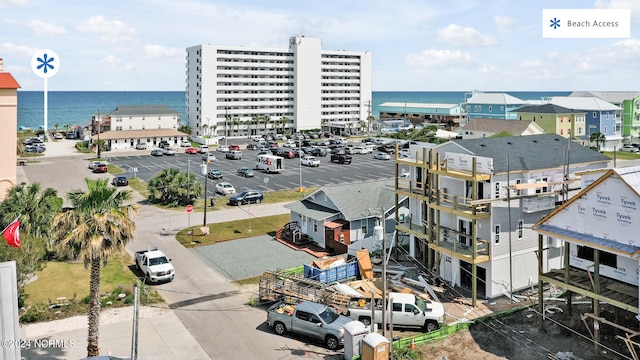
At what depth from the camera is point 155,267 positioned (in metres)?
30.4

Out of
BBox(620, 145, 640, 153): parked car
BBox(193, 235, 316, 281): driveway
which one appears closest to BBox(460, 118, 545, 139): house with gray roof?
BBox(620, 145, 640, 153): parked car

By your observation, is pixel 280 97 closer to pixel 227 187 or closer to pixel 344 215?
pixel 227 187

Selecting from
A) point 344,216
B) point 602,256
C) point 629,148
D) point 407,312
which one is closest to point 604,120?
point 629,148

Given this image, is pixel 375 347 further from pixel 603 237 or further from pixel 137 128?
pixel 137 128

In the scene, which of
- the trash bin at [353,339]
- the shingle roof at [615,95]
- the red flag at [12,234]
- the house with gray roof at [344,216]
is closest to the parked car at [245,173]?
the house with gray roof at [344,216]

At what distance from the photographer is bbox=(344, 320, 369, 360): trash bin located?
2061 centimetres

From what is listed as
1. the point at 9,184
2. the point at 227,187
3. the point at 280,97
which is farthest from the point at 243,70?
the point at 9,184

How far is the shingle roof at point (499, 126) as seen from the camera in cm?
8575

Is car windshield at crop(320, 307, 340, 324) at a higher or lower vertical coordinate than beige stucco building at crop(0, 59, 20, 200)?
lower

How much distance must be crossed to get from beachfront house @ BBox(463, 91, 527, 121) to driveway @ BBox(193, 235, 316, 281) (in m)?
89.8

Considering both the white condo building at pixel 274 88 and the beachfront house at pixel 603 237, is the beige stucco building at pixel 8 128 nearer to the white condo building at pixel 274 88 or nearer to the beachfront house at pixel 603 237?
the beachfront house at pixel 603 237

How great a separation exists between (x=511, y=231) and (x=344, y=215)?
12.0m

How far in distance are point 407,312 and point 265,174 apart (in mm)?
47858

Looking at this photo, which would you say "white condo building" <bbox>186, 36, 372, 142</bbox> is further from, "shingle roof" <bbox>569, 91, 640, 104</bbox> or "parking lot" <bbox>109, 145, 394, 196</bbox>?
"shingle roof" <bbox>569, 91, 640, 104</bbox>
